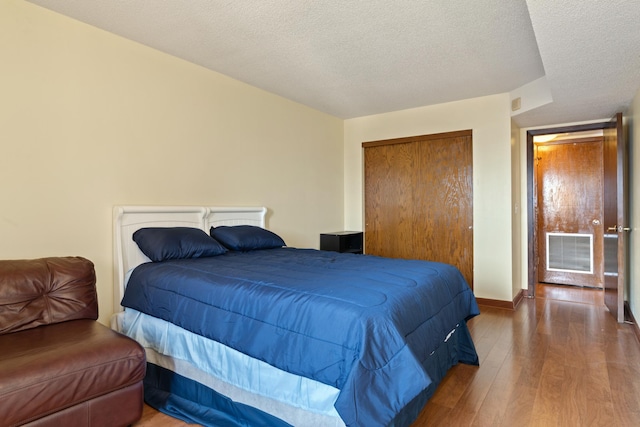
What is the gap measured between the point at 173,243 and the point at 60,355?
1.25m

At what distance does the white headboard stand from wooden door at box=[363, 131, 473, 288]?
249cm

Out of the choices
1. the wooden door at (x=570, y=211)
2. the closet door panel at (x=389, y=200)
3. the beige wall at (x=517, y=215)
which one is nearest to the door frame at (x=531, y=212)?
the beige wall at (x=517, y=215)

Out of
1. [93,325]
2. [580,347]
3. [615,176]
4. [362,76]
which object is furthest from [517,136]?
[93,325]

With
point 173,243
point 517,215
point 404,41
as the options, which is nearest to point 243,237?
point 173,243

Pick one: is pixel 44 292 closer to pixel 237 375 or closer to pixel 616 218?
pixel 237 375

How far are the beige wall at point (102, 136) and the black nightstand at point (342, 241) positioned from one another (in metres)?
0.95

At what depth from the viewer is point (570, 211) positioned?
5.34m

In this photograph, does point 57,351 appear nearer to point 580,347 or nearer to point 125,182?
point 125,182

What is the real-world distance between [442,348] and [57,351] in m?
2.12

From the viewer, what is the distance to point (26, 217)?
239 cm

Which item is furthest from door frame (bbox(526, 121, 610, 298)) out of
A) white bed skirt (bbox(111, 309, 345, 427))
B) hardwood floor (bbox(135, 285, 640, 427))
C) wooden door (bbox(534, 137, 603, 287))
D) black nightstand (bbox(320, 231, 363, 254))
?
white bed skirt (bbox(111, 309, 345, 427))

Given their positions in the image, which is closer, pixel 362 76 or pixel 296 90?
pixel 362 76

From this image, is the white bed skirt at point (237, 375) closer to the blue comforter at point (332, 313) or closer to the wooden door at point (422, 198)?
the blue comforter at point (332, 313)

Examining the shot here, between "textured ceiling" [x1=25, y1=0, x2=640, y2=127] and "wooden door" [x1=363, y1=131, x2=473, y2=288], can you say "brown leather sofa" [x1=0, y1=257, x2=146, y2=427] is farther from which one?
"wooden door" [x1=363, y1=131, x2=473, y2=288]
